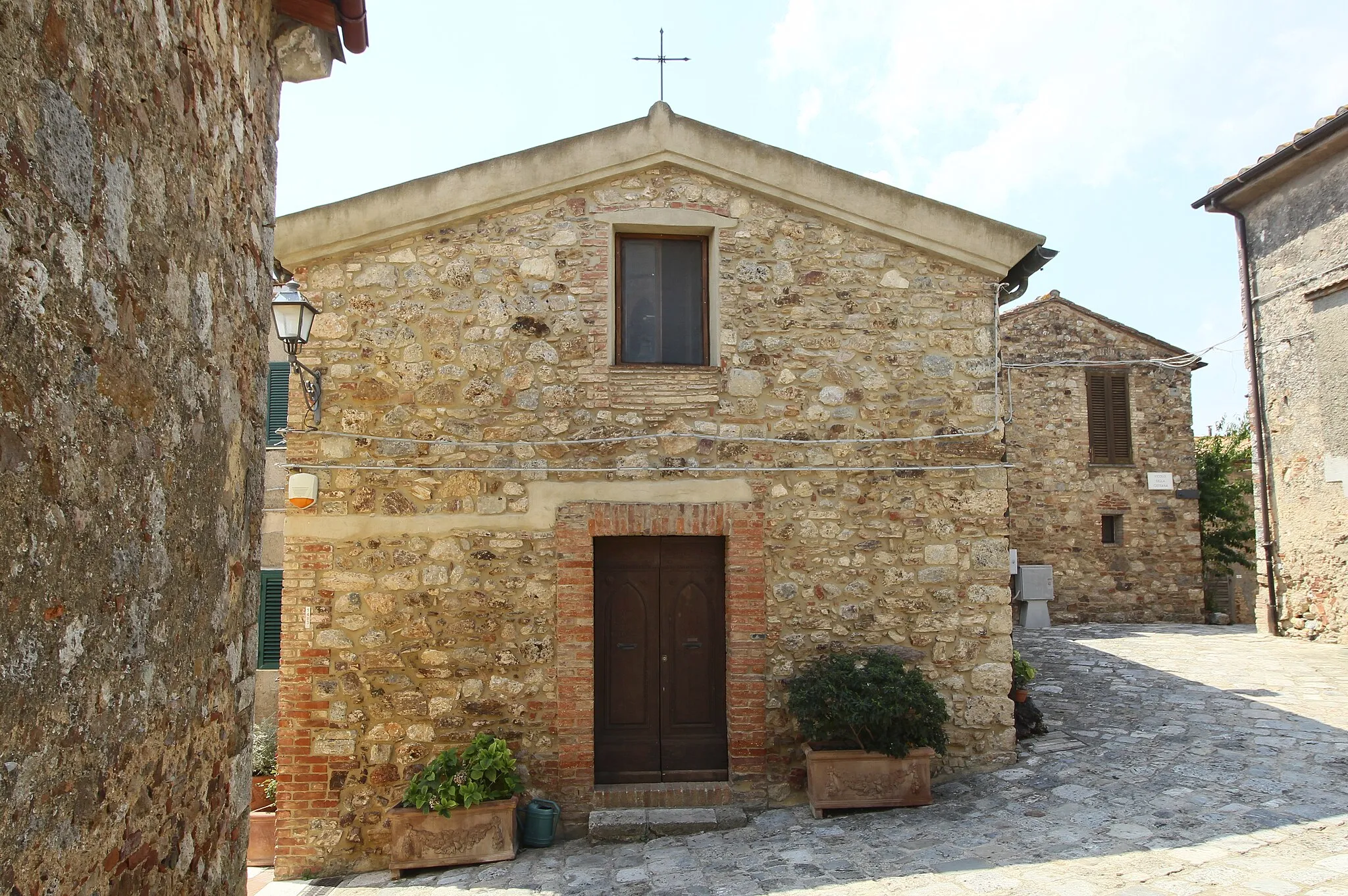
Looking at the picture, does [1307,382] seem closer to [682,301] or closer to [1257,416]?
[1257,416]

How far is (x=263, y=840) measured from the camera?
261 inches

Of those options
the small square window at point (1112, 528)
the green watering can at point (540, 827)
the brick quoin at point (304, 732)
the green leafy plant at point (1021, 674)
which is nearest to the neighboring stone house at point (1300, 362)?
the small square window at point (1112, 528)

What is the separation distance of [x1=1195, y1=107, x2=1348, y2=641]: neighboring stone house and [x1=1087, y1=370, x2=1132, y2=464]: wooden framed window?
3.16 metres

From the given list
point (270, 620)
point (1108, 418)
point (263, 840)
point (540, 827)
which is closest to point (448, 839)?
point (540, 827)

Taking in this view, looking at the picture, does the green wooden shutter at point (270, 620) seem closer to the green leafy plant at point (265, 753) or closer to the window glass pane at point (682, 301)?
the green leafy plant at point (265, 753)

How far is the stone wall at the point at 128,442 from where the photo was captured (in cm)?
181

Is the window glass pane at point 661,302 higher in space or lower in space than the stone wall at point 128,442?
higher

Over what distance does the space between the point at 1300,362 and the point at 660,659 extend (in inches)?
345

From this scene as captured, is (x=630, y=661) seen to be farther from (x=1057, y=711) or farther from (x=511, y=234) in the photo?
(x=1057, y=711)

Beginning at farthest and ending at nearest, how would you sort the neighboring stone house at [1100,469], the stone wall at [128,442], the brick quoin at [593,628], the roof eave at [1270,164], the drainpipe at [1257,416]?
the neighboring stone house at [1100,469], the drainpipe at [1257,416], the roof eave at [1270,164], the brick quoin at [593,628], the stone wall at [128,442]

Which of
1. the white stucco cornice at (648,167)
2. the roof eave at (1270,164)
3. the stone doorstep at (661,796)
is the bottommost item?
the stone doorstep at (661,796)

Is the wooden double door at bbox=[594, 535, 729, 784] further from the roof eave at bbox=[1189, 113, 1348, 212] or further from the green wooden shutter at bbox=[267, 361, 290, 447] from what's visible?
the roof eave at bbox=[1189, 113, 1348, 212]

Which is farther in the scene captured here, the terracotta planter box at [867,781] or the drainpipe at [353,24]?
the terracotta planter box at [867,781]

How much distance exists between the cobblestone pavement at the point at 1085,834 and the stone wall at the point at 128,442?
2970mm
